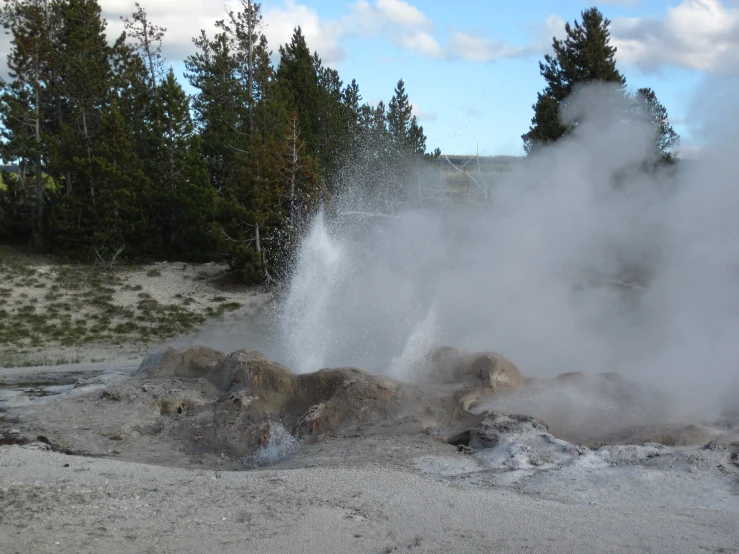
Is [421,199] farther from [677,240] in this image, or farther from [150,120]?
[150,120]

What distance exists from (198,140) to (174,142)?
1184 millimetres

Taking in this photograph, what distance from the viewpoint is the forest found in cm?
2283

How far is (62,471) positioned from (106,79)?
23.1 metres

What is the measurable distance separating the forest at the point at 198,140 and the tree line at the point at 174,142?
0.05 meters

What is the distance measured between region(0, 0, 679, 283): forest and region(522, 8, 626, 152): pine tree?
5 cm

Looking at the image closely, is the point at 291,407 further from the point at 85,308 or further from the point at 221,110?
the point at 221,110

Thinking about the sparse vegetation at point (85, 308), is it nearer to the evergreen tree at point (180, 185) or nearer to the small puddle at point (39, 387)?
the evergreen tree at point (180, 185)

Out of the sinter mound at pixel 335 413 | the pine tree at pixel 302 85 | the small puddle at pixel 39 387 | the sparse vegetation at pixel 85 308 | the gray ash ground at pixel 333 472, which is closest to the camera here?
the gray ash ground at pixel 333 472

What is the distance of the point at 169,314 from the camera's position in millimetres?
21109

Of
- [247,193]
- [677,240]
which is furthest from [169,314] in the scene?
[677,240]

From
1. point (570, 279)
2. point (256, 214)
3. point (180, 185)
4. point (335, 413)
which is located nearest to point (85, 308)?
point (256, 214)

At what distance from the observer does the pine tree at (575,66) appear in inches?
918

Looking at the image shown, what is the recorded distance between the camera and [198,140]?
25875mm

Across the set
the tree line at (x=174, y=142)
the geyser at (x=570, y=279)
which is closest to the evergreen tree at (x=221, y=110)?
the tree line at (x=174, y=142)
